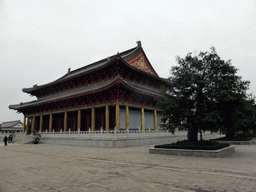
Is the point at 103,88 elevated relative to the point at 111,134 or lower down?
elevated

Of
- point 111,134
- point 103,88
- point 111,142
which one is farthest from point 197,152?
point 103,88

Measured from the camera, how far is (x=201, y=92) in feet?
35.9

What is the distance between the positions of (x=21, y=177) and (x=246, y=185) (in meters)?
6.61

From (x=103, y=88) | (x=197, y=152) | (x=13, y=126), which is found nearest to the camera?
(x=197, y=152)

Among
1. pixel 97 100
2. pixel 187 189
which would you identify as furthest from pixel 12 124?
pixel 187 189

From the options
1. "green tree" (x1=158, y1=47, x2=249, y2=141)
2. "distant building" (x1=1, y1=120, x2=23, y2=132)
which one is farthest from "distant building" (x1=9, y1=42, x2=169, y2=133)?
"distant building" (x1=1, y1=120, x2=23, y2=132)

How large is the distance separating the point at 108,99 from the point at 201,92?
11.2m

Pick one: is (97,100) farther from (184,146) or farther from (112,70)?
(184,146)

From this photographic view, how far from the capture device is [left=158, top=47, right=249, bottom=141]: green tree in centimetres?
1070

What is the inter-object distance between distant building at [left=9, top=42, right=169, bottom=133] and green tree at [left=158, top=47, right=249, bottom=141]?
6135 mm

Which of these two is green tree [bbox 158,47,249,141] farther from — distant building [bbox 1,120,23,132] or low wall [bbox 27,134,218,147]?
distant building [bbox 1,120,23,132]

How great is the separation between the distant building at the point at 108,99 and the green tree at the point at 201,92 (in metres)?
6.14

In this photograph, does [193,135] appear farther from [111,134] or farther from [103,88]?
[103,88]

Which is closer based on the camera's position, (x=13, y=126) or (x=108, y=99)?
(x=108, y=99)
